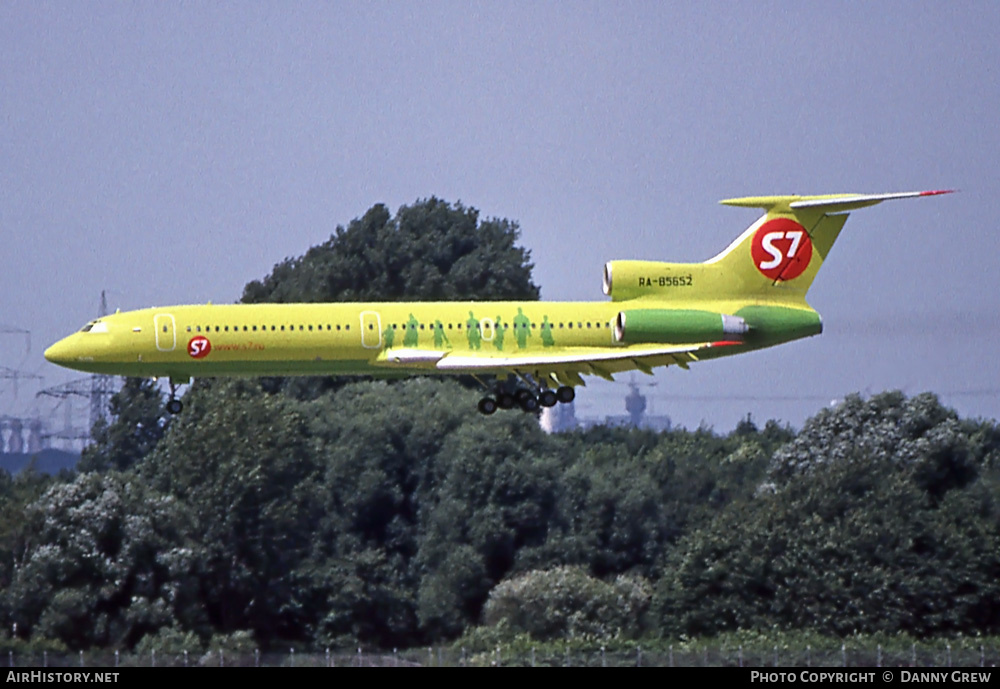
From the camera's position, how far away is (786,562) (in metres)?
69.1

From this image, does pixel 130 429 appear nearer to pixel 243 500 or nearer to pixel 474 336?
pixel 243 500

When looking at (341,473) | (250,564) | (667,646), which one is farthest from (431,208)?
(667,646)

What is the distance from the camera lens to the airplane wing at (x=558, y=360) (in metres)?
54.8

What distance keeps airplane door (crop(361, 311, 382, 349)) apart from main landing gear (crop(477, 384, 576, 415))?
403cm

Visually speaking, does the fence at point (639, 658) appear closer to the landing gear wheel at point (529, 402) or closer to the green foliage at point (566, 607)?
the landing gear wheel at point (529, 402)

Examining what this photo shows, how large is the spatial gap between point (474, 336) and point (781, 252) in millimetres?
10325

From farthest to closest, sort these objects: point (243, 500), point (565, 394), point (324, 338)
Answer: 1. point (243, 500)
2. point (565, 394)
3. point (324, 338)

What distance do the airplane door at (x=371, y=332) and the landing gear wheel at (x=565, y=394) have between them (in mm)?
5883

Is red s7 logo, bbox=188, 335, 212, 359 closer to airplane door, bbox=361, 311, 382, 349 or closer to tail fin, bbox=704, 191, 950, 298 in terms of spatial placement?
airplane door, bbox=361, 311, 382, 349

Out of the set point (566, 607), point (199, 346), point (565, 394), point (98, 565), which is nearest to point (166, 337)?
point (199, 346)

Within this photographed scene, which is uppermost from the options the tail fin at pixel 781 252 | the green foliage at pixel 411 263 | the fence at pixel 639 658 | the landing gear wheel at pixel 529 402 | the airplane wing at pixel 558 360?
the green foliage at pixel 411 263

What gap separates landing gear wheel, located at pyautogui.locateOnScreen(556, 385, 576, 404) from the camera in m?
57.0

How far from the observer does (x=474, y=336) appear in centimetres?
5600

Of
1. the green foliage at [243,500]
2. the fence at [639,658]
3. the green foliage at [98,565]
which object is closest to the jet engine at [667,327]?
the fence at [639,658]
